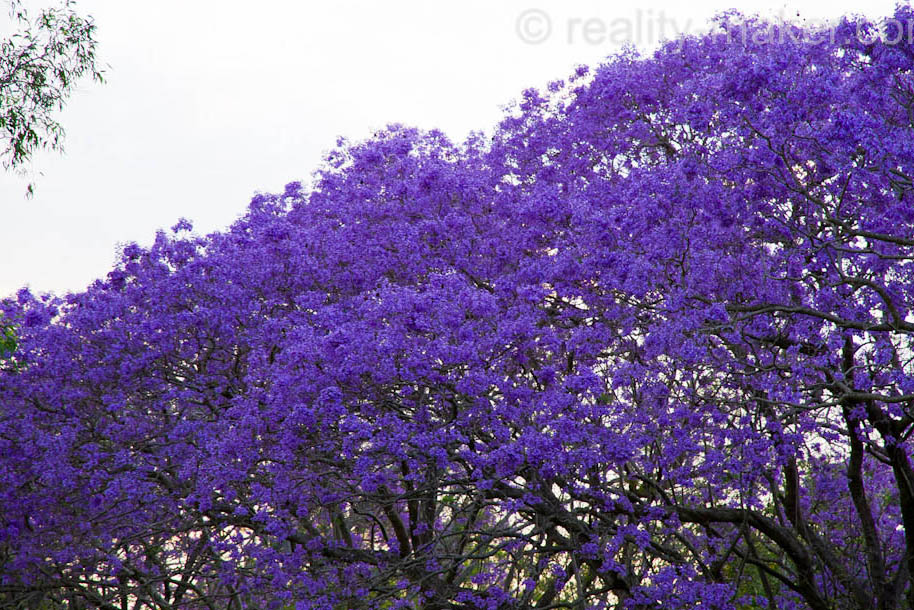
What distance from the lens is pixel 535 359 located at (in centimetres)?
1295

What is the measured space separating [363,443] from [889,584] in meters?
7.19

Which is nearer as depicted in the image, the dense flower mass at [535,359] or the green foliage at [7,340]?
the dense flower mass at [535,359]

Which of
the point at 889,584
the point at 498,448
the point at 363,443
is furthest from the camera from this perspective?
the point at 889,584

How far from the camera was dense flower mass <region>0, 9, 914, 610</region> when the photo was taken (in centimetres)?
1084

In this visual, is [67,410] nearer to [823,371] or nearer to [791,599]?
[823,371]

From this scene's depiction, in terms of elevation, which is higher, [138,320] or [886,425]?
[138,320]

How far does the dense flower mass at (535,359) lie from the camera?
10836 mm

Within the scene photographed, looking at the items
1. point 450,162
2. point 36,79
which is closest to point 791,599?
point 450,162

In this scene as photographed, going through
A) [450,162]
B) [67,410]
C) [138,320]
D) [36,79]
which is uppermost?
[36,79]

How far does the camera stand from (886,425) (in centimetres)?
1217

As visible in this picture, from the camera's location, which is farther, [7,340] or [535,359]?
[7,340]

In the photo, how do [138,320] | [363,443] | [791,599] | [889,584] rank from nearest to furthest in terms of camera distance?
1. [363,443]
2. [889,584]
3. [138,320]
4. [791,599]

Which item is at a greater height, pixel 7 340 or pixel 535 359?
pixel 7 340

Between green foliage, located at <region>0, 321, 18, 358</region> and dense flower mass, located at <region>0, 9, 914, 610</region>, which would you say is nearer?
dense flower mass, located at <region>0, 9, 914, 610</region>
